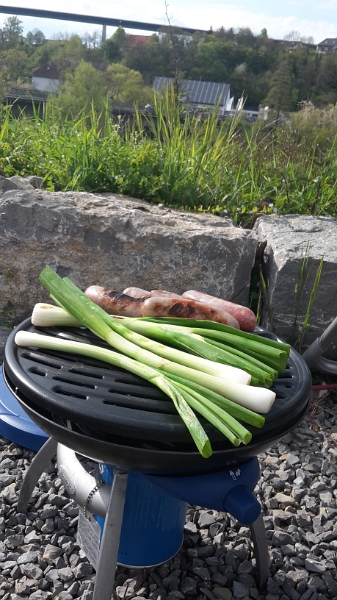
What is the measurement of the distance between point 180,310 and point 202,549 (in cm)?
97

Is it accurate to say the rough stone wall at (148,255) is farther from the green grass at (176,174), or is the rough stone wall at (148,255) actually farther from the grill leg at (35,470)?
the grill leg at (35,470)

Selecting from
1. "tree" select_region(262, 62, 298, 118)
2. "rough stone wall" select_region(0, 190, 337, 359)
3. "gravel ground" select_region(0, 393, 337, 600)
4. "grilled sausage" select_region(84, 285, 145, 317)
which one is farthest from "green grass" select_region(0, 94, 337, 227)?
"tree" select_region(262, 62, 298, 118)

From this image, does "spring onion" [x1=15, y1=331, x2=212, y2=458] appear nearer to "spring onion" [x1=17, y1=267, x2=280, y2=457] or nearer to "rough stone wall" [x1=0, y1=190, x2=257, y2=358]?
"spring onion" [x1=17, y1=267, x2=280, y2=457]

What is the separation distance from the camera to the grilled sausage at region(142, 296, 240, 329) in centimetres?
160

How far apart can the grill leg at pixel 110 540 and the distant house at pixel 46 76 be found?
58843 millimetres

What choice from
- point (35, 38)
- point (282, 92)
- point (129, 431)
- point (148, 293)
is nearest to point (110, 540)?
point (129, 431)

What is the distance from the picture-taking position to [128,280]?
295cm

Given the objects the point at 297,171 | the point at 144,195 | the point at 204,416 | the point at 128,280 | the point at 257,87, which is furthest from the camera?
the point at 257,87

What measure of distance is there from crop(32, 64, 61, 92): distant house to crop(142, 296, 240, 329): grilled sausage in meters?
58.5

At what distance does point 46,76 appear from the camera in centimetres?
6619

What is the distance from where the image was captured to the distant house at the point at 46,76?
189 ft

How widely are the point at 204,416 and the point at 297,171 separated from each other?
407cm

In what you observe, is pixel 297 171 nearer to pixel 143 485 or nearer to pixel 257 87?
pixel 143 485

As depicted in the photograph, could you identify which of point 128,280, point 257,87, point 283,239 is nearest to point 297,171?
point 283,239
